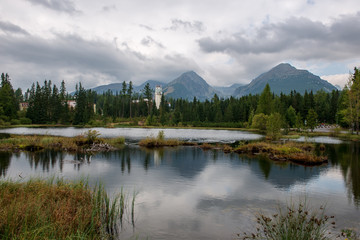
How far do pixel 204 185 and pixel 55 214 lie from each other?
12035 mm

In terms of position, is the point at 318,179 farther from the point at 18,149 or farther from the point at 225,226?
the point at 18,149

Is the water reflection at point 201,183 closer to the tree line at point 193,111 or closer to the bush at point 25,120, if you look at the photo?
the tree line at point 193,111

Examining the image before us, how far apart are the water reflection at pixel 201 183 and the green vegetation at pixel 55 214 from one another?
1.79 m

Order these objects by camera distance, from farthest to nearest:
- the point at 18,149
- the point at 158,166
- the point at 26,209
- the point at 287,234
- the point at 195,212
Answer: the point at 18,149 → the point at 158,166 → the point at 195,212 → the point at 26,209 → the point at 287,234

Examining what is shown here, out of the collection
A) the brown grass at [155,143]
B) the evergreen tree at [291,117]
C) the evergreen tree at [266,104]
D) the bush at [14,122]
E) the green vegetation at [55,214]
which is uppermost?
the evergreen tree at [266,104]

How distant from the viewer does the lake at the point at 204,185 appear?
12.1 meters

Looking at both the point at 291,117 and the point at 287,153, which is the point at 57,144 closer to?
the point at 287,153

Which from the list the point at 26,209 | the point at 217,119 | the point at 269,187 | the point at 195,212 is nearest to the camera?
the point at 26,209

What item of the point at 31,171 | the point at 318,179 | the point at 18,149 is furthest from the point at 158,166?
the point at 18,149

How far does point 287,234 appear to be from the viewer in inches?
315

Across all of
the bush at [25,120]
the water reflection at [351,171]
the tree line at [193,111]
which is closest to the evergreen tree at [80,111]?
the tree line at [193,111]

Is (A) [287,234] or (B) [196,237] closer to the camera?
(A) [287,234]

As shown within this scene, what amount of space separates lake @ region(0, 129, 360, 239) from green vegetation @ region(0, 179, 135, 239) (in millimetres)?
1228

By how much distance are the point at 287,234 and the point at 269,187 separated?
37.7 ft
